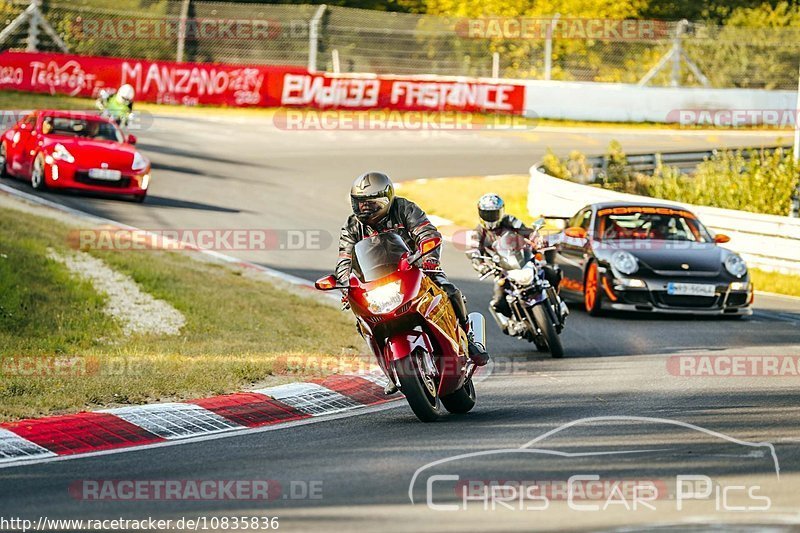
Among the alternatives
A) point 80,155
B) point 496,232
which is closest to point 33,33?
point 80,155

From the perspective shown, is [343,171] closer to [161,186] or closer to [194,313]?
[161,186]

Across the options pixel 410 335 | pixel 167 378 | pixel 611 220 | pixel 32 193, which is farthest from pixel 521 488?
pixel 32 193

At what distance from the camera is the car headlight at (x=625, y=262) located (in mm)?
15602

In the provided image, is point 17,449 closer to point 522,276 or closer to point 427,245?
point 427,245

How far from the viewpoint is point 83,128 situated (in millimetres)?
22422

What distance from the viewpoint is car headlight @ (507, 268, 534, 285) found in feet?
42.8

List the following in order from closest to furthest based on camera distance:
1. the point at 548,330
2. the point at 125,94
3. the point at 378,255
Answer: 1. the point at 378,255
2. the point at 548,330
3. the point at 125,94

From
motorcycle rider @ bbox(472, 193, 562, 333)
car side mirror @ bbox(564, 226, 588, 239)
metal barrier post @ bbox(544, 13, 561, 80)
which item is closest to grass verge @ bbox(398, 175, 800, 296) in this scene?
car side mirror @ bbox(564, 226, 588, 239)

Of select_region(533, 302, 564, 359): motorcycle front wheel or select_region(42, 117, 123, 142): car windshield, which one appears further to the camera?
select_region(42, 117, 123, 142): car windshield

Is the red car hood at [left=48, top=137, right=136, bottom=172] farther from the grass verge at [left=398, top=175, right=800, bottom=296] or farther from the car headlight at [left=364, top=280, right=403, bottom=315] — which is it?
the car headlight at [left=364, top=280, right=403, bottom=315]

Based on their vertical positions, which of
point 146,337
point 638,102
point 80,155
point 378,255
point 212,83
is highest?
point 212,83

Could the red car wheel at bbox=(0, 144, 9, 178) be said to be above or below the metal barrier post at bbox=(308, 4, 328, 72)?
below

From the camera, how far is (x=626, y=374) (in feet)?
37.9

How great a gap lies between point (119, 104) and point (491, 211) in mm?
18535
